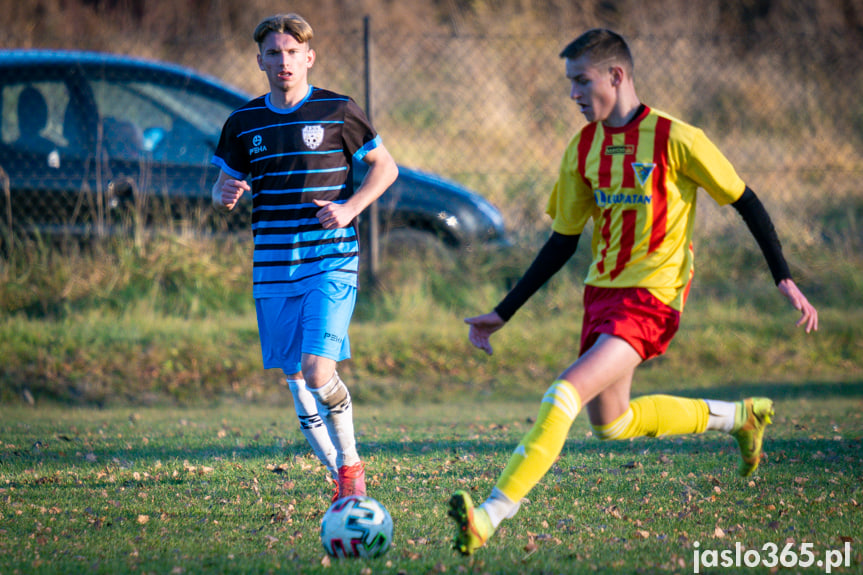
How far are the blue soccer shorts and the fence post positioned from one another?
4.58m

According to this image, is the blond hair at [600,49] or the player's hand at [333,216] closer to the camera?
the blond hair at [600,49]

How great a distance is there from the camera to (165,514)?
384 centimetres

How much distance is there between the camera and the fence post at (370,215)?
8.67 meters

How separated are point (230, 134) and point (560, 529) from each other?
240 cm

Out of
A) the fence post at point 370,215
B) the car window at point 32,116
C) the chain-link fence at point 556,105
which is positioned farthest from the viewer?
the chain-link fence at point 556,105

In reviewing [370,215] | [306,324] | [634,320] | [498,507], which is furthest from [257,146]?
[370,215]

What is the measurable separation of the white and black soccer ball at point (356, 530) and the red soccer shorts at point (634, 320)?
3.55 ft

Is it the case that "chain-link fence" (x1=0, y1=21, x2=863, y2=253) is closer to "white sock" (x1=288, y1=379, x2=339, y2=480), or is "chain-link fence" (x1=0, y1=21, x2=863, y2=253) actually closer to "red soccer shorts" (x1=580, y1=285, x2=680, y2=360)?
"white sock" (x1=288, y1=379, x2=339, y2=480)

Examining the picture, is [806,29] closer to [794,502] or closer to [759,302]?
[759,302]

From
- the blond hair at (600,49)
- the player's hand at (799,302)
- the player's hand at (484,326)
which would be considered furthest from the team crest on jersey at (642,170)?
the player's hand at (484,326)

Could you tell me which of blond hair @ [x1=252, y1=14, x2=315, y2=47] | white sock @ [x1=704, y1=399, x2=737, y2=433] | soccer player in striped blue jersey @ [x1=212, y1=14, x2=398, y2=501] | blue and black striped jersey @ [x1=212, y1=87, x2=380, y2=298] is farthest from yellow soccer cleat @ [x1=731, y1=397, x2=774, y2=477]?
blond hair @ [x1=252, y1=14, x2=315, y2=47]

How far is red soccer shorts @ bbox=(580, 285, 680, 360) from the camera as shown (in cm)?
332

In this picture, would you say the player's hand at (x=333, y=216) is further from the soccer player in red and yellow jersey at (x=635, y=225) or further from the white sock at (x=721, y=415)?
the white sock at (x=721, y=415)

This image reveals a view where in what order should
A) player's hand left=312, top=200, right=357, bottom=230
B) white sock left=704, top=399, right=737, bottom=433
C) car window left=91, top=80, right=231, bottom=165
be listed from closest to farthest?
white sock left=704, top=399, right=737, bottom=433 → player's hand left=312, top=200, right=357, bottom=230 → car window left=91, top=80, right=231, bottom=165
